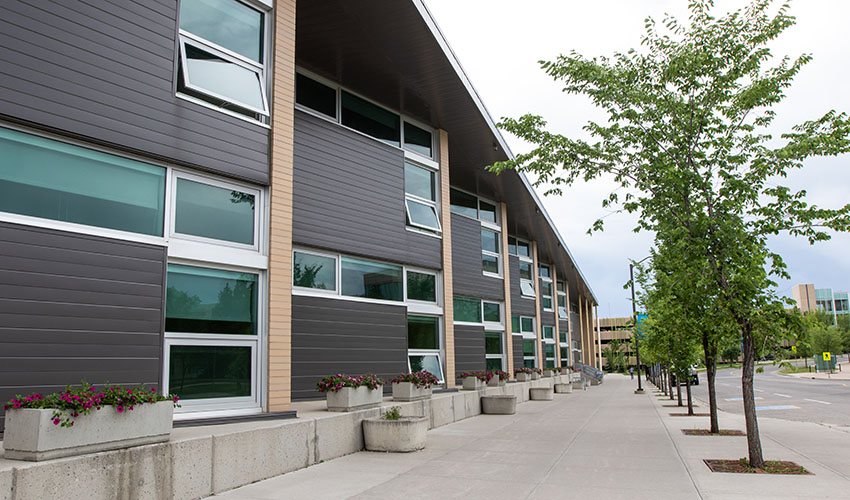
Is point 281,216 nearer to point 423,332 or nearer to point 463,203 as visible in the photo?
point 423,332

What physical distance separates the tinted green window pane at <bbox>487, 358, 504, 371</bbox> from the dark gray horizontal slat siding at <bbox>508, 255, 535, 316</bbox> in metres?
4.15

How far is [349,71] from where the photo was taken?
1439 centimetres

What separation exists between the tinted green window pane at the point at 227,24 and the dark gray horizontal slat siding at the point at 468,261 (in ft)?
39.9

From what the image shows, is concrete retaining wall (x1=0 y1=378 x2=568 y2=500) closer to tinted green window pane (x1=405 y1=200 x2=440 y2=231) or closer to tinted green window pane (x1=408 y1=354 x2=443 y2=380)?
tinted green window pane (x1=408 y1=354 x2=443 y2=380)

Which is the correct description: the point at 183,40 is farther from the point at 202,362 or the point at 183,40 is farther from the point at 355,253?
the point at 355,253

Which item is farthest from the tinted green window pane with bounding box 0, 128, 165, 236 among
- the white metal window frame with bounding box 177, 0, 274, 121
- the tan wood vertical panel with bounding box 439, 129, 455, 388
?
the tan wood vertical panel with bounding box 439, 129, 455, 388

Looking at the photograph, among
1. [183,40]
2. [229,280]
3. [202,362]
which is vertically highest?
[183,40]

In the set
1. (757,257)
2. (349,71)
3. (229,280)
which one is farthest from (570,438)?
(349,71)

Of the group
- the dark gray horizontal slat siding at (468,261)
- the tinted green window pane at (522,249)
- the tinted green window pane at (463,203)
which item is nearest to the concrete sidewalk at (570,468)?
the dark gray horizontal slat siding at (468,261)

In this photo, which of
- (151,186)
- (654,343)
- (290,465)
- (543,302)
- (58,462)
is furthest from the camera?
(543,302)

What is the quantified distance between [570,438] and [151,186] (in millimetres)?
9710

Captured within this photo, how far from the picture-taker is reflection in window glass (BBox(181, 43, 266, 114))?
9102mm

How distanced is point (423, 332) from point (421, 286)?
1.28 m

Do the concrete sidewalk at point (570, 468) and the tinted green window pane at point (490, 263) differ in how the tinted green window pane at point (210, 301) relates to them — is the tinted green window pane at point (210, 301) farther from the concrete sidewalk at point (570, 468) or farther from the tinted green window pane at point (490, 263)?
the tinted green window pane at point (490, 263)
